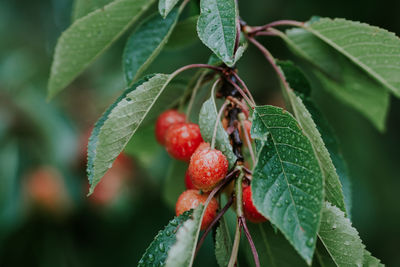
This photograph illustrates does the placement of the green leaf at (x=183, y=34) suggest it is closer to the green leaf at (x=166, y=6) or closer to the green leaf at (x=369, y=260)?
the green leaf at (x=166, y=6)

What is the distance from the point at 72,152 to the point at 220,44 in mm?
2184

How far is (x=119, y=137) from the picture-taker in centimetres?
110

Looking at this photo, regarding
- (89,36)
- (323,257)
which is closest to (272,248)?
(323,257)

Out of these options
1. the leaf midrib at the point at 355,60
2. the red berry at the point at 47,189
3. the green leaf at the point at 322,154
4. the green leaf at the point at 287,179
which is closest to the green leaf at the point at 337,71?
the leaf midrib at the point at 355,60

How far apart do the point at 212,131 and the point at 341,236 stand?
1.30 ft

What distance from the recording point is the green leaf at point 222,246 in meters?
1.05

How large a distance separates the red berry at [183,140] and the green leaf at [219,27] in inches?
10.2

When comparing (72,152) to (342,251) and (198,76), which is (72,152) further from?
(342,251)

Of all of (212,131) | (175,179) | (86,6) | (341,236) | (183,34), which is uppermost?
(86,6)

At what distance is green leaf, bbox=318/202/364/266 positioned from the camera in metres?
1.03

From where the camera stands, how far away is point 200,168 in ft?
3.38

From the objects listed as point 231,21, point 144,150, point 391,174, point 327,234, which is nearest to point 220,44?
point 231,21

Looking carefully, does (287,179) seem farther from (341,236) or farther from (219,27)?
(219,27)

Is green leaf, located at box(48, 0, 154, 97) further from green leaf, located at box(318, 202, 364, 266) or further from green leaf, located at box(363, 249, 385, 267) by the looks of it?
green leaf, located at box(363, 249, 385, 267)
